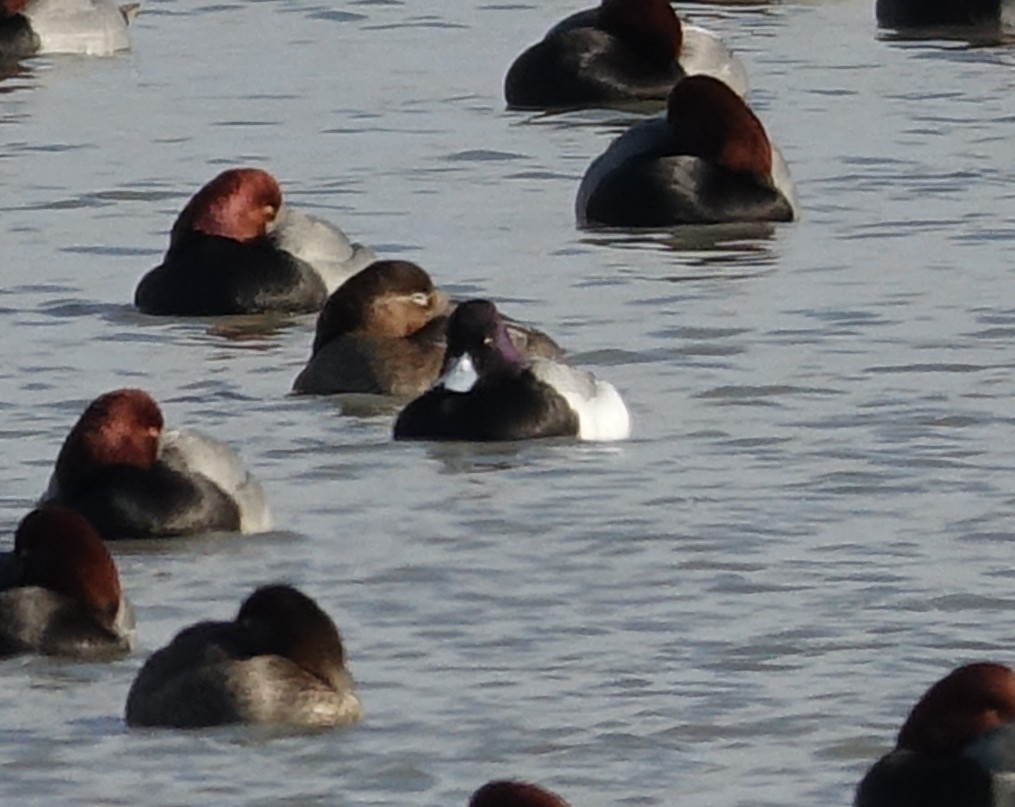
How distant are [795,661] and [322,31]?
14144 mm

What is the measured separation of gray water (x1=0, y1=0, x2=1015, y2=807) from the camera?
9.98m

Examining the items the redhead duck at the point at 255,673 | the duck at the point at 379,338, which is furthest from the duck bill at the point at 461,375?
the redhead duck at the point at 255,673

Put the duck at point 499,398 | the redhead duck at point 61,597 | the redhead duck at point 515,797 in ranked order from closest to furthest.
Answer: the redhead duck at point 515,797
the redhead duck at point 61,597
the duck at point 499,398

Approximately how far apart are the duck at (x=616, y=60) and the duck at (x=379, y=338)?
684 cm

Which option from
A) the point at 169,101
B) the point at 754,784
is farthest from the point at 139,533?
the point at 169,101

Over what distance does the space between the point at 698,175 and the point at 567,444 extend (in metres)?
4.83

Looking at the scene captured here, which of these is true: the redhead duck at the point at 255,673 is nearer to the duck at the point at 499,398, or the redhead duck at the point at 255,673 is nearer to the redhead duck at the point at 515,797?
the redhead duck at the point at 515,797

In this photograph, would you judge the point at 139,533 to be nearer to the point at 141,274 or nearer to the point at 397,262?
the point at 397,262

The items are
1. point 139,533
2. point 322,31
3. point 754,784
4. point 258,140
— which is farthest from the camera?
point 322,31

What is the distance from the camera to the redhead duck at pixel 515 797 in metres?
7.79

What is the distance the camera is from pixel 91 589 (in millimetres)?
10609

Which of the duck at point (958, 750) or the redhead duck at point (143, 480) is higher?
the duck at point (958, 750)

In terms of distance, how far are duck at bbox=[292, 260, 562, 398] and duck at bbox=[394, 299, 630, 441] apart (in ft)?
2.36

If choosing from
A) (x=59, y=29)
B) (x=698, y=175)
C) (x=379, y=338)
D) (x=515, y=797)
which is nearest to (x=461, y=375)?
(x=379, y=338)
